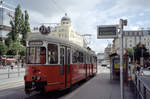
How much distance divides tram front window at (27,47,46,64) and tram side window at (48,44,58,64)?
0.30 metres

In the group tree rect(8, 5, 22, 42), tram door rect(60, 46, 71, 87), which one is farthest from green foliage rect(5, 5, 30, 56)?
tram door rect(60, 46, 71, 87)

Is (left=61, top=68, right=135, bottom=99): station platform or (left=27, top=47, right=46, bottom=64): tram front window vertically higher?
(left=27, top=47, right=46, bottom=64): tram front window

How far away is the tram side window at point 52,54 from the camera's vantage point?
8.73 meters

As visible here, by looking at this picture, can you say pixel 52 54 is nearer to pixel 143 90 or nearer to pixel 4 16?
pixel 143 90

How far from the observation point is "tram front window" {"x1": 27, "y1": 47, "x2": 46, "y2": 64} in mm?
8430

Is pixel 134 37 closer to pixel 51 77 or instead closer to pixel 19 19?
pixel 19 19

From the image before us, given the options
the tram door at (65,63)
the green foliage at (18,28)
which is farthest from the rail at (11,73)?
the green foliage at (18,28)

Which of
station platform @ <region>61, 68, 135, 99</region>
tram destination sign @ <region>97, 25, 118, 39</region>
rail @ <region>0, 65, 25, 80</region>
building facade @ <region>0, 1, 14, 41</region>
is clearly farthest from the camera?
building facade @ <region>0, 1, 14, 41</region>

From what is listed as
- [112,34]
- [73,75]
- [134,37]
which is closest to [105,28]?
[112,34]

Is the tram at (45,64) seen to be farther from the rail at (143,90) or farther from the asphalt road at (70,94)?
the rail at (143,90)

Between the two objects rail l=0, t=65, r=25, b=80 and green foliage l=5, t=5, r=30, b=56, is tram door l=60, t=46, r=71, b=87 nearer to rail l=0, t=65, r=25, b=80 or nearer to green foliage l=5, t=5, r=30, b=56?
rail l=0, t=65, r=25, b=80

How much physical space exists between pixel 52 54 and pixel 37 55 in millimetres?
753

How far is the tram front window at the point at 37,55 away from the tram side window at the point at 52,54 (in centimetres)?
30

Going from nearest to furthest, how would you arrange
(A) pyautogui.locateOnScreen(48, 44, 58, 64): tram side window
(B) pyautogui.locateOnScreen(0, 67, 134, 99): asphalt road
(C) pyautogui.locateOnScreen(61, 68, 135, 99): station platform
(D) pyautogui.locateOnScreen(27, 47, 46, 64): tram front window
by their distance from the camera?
(D) pyautogui.locateOnScreen(27, 47, 46, 64): tram front window < (A) pyautogui.locateOnScreen(48, 44, 58, 64): tram side window < (B) pyautogui.locateOnScreen(0, 67, 134, 99): asphalt road < (C) pyautogui.locateOnScreen(61, 68, 135, 99): station platform
